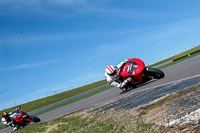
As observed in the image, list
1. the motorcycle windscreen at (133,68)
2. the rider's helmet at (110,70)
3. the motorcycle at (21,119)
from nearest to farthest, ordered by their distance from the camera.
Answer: the motorcycle windscreen at (133,68), the rider's helmet at (110,70), the motorcycle at (21,119)

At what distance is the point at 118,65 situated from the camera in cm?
1324

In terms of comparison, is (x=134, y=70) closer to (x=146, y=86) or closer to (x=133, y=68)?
(x=133, y=68)

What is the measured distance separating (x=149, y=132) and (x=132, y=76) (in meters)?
10.3

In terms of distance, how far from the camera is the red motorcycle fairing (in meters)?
12.5

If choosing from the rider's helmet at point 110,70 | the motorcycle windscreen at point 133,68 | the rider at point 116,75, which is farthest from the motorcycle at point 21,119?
the motorcycle windscreen at point 133,68

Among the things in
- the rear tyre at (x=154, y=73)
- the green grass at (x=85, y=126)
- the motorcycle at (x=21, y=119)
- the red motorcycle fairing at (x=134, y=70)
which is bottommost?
the motorcycle at (x=21, y=119)

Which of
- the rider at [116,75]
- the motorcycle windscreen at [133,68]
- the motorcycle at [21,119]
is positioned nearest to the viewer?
the motorcycle windscreen at [133,68]

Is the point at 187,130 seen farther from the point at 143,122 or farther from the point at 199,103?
the point at 143,122

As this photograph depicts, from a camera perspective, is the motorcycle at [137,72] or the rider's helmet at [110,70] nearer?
the motorcycle at [137,72]

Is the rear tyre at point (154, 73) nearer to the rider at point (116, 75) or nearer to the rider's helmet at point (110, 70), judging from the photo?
the rider at point (116, 75)

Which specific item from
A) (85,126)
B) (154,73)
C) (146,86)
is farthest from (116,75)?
(85,126)

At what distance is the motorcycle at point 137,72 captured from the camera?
12516mm

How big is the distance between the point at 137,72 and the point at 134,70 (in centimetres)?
21

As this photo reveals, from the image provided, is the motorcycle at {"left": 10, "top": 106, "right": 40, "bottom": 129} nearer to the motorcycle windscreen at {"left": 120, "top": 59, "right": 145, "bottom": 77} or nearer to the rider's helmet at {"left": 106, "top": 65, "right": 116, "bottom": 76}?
the rider's helmet at {"left": 106, "top": 65, "right": 116, "bottom": 76}
